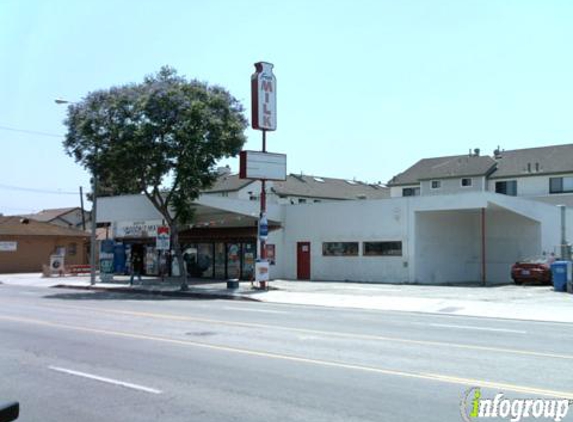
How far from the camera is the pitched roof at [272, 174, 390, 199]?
210 ft

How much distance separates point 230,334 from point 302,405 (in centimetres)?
639

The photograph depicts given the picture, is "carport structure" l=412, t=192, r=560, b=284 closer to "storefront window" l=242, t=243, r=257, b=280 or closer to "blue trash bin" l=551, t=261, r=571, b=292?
"blue trash bin" l=551, t=261, r=571, b=292

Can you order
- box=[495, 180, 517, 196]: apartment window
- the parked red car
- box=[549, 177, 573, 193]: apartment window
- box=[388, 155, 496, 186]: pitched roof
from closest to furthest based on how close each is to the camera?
the parked red car < box=[549, 177, 573, 193]: apartment window < box=[495, 180, 517, 196]: apartment window < box=[388, 155, 496, 186]: pitched roof

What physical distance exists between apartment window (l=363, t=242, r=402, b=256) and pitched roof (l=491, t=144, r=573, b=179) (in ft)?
75.7

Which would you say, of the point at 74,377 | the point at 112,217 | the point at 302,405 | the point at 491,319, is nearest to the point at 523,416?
the point at 302,405

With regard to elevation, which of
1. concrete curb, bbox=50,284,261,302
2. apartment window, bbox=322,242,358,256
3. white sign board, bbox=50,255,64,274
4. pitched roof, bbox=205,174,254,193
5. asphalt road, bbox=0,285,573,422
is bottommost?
concrete curb, bbox=50,284,261,302

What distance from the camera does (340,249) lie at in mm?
35812

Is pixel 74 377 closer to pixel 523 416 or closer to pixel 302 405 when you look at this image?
pixel 302 405

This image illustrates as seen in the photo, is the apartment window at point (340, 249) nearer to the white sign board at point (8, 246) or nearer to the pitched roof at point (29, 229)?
the pitched roof at point (29, 229)

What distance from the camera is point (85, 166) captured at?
1153 inches

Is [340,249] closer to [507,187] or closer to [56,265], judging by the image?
[56,265]

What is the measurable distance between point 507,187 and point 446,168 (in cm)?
570

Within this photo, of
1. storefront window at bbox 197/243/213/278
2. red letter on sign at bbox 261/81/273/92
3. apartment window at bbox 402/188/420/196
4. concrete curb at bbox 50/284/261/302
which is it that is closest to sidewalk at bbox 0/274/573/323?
concrete curb at bbox 50/284/261/302

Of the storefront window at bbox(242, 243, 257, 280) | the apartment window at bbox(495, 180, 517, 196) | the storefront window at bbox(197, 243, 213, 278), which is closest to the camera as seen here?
the storefront window at bbox(242, 243, 257, 280)
